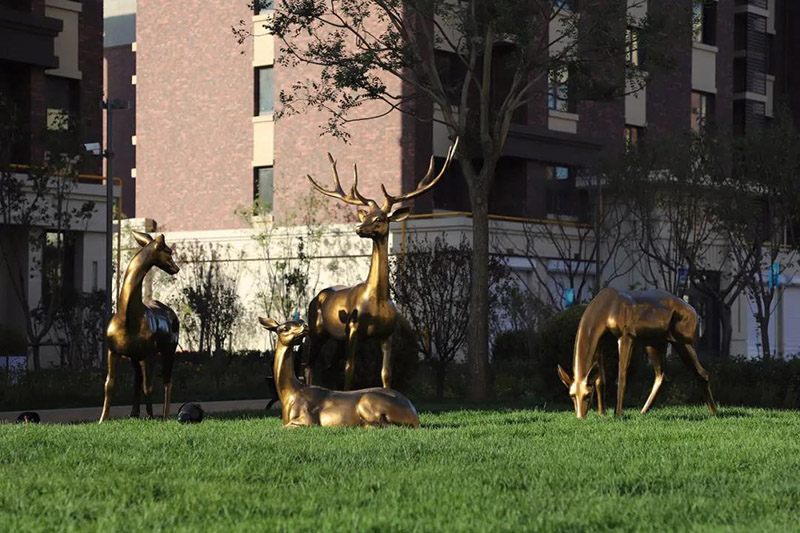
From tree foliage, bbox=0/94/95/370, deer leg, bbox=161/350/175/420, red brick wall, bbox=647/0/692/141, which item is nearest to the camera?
deer leg, bbox=161/350/175/420

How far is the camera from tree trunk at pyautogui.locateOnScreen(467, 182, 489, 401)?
2586cm

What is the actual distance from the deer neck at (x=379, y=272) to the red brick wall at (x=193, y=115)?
96.6 ft

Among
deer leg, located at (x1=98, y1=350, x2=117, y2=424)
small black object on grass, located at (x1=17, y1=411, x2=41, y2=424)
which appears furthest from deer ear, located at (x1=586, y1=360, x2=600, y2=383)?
small black object on grass, located at (x1=17, y1=411, x2=41, y2=424)

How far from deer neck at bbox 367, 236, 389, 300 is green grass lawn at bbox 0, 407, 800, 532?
8.98ft

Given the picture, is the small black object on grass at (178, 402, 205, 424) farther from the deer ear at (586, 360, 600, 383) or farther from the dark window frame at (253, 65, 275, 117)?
the dark window frame at (253, 65, 275, 117)

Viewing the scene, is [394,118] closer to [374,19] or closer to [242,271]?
[374,19]

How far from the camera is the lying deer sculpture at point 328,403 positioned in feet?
49.0

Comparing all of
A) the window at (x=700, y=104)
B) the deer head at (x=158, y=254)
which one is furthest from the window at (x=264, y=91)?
the deer head at (x=158, y=254)

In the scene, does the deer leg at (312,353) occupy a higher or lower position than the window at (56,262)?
lower

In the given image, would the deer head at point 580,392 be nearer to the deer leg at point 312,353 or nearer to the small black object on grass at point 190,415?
the deer leg at point 312,353

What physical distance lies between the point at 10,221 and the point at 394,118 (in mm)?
16372

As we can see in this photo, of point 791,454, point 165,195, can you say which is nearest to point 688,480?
point 791,454

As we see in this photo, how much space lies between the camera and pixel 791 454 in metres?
13.1

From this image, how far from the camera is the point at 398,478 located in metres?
10.7
